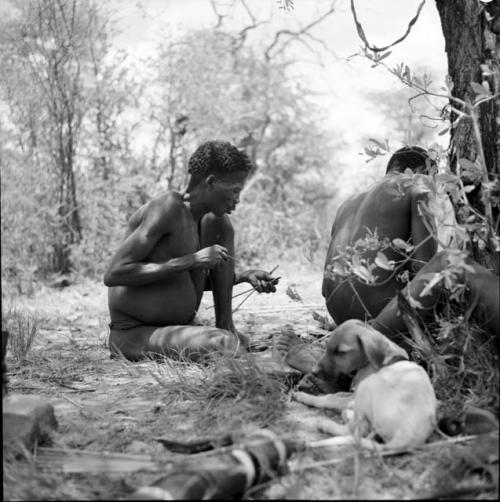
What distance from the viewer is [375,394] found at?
2717 mm

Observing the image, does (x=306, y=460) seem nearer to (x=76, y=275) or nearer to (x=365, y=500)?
(x=365, y=500)

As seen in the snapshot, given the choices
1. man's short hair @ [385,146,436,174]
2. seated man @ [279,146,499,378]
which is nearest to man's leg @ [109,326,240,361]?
seated man @ [279,146,499,378]

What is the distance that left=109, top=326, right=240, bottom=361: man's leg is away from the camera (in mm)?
4199

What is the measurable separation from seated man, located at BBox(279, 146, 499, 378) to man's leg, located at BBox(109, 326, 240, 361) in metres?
0.49

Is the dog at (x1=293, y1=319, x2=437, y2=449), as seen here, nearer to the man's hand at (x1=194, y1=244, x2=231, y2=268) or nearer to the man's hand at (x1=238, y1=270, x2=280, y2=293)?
the man's hand at (x1=194, y1=244, x2=231, y2=268)

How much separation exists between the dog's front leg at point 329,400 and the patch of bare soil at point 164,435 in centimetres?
3

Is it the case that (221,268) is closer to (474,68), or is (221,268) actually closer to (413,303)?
(413,303)

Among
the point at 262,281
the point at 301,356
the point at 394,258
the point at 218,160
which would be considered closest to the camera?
the point at 301,356

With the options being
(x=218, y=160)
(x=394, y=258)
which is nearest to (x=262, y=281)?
(x=218, y=160)

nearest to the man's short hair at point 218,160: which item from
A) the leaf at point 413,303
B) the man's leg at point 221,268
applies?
the man's leg at point 221,268

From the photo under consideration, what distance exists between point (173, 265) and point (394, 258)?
4.15 ft

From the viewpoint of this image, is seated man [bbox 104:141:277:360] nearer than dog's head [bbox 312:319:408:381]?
No

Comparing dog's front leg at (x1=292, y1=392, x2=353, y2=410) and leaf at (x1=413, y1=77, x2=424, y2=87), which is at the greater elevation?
leaf at (x1=413, y1=77, x2=424, y2=87)

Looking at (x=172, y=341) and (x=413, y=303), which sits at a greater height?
(x=413, y=303)
